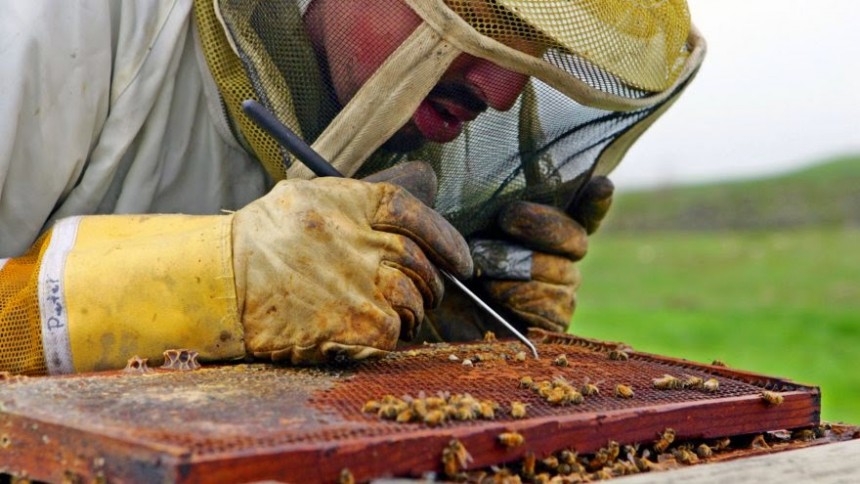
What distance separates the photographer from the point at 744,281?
19.8 m

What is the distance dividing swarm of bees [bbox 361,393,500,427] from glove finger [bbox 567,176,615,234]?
5.19ft

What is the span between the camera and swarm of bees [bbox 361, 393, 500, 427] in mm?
1615

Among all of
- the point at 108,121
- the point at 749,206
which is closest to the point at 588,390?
the point at 108,121

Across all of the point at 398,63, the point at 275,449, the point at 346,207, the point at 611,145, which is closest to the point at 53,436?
the point at 275,449

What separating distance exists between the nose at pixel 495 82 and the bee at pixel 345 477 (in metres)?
1.29

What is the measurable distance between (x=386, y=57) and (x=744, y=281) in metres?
18.7

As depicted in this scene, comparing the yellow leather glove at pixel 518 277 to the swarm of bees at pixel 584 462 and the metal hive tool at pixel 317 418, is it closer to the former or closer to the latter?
the metal hive tool at pixel 317 418

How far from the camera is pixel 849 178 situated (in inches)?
1321

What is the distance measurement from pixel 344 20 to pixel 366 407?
115 centimetres

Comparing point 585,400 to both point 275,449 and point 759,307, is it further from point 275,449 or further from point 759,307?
point 759,307

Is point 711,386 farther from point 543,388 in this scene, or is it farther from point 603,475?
point 603,475

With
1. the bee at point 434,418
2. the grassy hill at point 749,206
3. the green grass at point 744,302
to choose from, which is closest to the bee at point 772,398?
the bee at point 434,418

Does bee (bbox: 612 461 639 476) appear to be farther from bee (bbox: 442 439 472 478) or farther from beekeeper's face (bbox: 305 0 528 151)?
beekeeper's face (bbox: 305 0 528 151)

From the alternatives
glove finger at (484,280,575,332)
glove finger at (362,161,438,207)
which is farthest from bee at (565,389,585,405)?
glove finger at (484,280,575,332)
